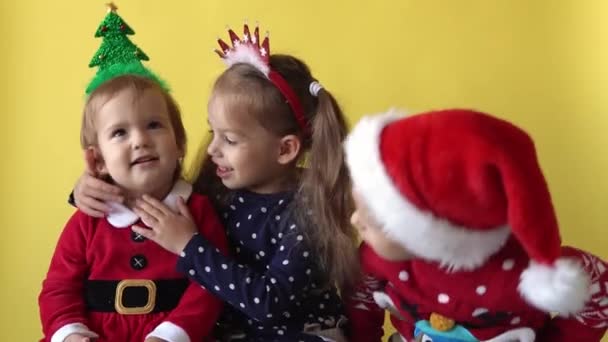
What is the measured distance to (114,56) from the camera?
130cm

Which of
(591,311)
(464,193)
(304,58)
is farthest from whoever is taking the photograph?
(304,58)

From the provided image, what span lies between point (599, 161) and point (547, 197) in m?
0.63

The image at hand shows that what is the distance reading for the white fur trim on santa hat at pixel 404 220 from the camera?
0.97 m

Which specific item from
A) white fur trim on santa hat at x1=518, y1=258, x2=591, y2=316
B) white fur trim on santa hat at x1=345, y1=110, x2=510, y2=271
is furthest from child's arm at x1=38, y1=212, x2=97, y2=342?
white fur trim on santa hat at x1=518, y1=258, x2=591, y2=316

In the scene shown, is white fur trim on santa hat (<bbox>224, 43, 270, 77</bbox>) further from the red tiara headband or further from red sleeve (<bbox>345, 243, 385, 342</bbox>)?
red sleeve (<bbox>345, 243, 385, 342</bbox>)

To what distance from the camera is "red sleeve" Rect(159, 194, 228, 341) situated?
119 centimetres

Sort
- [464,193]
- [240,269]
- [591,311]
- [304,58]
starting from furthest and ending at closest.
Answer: [304,58]
[240,269]
[591,311]
[464,193]

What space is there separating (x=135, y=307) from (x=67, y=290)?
113 mm

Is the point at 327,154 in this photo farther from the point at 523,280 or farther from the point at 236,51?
the point at 523,280

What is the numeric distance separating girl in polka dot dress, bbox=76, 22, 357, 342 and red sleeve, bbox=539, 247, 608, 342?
12.5 inches

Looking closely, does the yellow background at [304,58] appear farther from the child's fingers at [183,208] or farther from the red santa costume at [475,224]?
the red santa costume at [475,224]

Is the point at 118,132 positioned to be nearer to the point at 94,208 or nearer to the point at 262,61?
the point at 94,208

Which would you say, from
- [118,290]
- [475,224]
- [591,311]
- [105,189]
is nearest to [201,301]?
[118,290]

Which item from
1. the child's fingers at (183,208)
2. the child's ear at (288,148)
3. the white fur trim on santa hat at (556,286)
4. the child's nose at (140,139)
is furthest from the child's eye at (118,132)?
the white fur trim on santa hat at (556,286)
